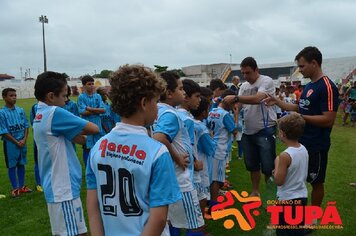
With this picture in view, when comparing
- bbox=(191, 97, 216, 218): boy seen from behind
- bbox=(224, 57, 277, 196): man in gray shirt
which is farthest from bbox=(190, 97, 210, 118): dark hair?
bbox=(224, 57, 277, 196): man in gray shirt

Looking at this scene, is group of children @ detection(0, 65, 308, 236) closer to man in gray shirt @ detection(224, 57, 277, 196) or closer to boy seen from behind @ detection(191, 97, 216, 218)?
boy seen from behind @ detection(191, 97, 216, 218)

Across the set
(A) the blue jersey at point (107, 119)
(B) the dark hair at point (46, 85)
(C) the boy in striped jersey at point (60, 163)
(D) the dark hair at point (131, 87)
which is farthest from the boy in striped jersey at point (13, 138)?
(D) the dark hair at point (131, 87)

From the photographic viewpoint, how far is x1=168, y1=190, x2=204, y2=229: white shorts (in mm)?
3182

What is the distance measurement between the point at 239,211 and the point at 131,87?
4.01m

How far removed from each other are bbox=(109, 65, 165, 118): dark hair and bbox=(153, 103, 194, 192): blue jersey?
49.2 inches

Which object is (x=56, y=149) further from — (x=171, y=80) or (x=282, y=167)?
(x=282, y=167)

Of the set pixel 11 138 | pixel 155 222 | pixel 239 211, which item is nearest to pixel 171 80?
pixel 155 222

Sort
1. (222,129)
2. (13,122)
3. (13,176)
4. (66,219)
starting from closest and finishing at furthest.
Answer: (66,219)
(222,129)
(13,122)
(13,176)

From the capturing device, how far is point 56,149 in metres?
3.04

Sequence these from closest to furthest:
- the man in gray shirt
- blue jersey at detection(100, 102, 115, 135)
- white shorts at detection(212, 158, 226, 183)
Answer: the man in gray shirt < white shorts at detection(212, 158, 226, 183) < blue jersey at detection(100, 102, 115, 135)

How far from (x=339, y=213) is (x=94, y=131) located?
383 centimetres

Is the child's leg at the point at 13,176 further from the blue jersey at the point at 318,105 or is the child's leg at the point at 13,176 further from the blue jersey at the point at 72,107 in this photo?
the blue jersey at the point at 318,105

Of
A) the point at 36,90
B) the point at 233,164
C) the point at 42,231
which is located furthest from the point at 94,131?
the point at 233,164

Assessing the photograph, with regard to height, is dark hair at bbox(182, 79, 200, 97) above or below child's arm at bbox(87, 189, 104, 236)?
above
